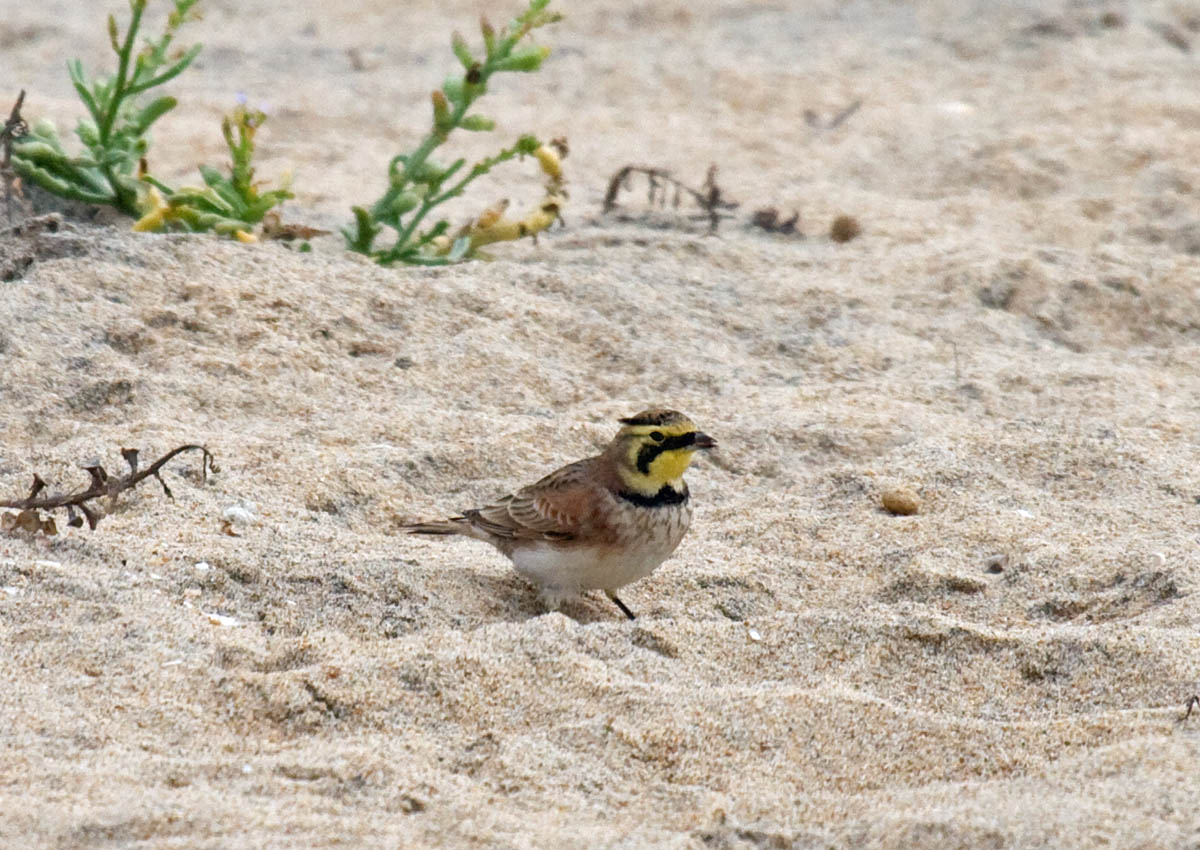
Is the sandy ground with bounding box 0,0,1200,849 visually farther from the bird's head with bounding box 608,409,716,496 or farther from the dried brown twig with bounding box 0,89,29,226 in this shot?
the bird's head with bounding box 608,409,716,496

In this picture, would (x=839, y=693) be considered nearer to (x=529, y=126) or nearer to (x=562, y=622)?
(x=562, y=622)

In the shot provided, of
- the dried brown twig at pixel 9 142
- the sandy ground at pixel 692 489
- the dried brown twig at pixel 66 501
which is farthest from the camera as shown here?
the dried brown twig at pixel 9 142

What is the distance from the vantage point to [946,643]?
373cm

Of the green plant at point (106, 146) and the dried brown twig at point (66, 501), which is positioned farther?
the green plant at point (106, 146)

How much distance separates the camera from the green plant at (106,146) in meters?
5.88

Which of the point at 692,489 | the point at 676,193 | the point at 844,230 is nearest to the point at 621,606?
the point at 692,489

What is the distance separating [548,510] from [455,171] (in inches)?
93.6

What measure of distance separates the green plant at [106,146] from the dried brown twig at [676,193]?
2.07m

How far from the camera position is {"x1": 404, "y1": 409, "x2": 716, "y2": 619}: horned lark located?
4.05 metres

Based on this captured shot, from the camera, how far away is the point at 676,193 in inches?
296

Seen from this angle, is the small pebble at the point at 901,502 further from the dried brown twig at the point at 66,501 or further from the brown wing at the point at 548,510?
the dried brown twig at the point at 66,501

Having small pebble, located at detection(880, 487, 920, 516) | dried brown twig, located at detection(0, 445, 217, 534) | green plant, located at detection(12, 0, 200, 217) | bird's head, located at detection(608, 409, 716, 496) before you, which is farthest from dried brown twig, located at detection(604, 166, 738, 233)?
dried brown twig, located at detection(0, 445, 217, 534)

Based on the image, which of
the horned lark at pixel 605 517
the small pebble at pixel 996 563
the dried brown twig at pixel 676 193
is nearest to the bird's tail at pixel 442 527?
the horned lark at pixel 605 517

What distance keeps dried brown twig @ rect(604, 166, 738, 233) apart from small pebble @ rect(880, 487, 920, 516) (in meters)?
2.42
